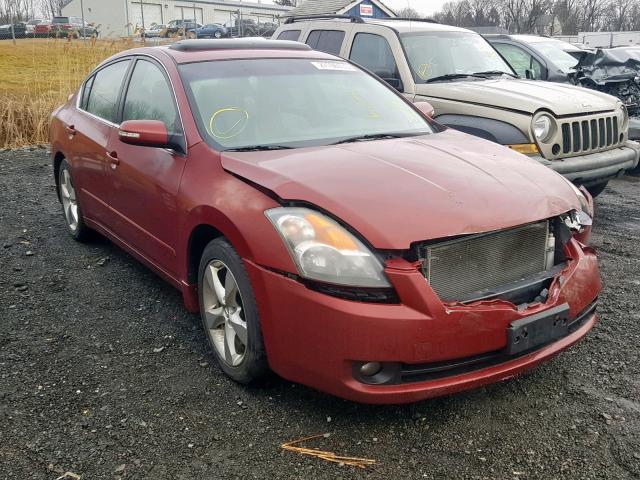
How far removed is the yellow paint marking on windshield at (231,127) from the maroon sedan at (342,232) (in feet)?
0.04

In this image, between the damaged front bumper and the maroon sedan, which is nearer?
the maroon sedan

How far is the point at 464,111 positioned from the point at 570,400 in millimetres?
3609

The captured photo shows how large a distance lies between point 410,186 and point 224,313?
3.63 ft

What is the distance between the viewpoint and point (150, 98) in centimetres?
408

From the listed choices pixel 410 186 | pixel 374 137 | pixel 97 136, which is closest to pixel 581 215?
pixel 410 186

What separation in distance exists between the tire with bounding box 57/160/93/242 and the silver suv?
→ 10.7 ft

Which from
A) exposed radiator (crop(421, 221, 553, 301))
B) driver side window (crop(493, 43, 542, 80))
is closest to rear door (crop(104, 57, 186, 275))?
exposed radiator (crop(421, 221, 553, 301))

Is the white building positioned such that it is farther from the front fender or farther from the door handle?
the door handle

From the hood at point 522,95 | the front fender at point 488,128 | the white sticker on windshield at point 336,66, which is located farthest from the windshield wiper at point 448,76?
the white sticker on windshield at point 336,66

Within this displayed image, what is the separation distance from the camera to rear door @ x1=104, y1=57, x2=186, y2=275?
3564 mm

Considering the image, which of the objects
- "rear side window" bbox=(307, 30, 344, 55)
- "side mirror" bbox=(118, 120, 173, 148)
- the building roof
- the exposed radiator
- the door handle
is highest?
the building roof

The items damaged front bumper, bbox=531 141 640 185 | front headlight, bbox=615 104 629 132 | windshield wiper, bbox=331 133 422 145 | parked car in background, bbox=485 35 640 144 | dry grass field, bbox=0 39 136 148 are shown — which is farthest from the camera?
dry grass field, bbox=0 39 136 148

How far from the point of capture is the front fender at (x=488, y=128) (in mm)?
5660

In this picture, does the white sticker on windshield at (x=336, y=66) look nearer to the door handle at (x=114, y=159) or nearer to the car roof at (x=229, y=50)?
the car roof at (x=229, y=50)
